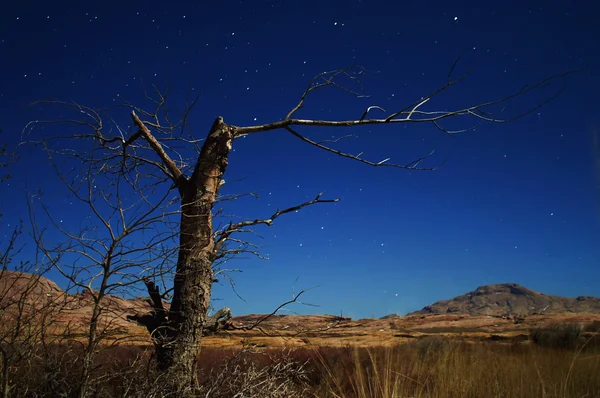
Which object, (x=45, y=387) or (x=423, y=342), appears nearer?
(x=45, y=387)

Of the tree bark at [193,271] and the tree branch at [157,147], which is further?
the tree branch at [157,147]

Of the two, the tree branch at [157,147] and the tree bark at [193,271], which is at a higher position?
the tree branch at [157,147]

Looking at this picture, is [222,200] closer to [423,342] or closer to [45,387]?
[45,387]

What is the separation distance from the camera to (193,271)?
4.64 meters

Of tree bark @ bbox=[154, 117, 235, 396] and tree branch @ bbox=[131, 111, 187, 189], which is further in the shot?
tree branch @ bbox=[131, 111, 187, 189]

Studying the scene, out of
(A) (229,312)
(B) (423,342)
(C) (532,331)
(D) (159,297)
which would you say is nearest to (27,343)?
(D) (159,297)

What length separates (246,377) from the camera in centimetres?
488

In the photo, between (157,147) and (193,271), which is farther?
(157,147)

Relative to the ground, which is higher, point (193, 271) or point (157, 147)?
point (157, 147)

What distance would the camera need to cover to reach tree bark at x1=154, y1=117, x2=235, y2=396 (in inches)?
174

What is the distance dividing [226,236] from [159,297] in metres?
1.10

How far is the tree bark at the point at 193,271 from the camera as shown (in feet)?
14.5

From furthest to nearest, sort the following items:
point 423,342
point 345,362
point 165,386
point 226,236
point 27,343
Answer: point 423,342 → point 345,362 → point 226,236 → point 165,386 → point 27,343

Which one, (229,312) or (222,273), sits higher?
(222,273)
